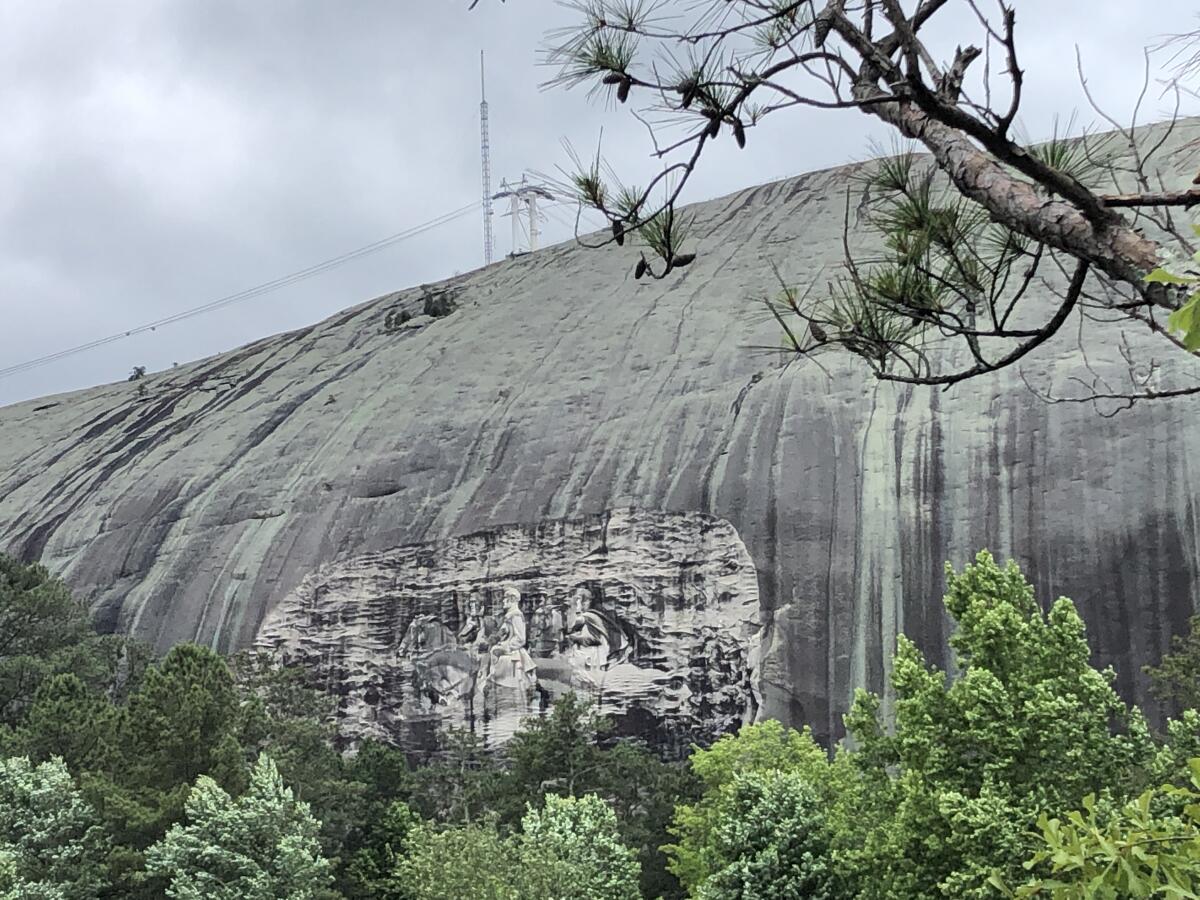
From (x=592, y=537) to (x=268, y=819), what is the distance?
329 inches

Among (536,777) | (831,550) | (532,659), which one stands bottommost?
(536,777)

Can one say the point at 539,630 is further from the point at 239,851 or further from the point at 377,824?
the point at 239,851

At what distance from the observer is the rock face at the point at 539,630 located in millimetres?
19141

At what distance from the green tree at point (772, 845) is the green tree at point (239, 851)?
4.33 metres

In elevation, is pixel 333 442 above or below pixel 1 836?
above

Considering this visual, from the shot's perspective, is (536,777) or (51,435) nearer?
(536,777)

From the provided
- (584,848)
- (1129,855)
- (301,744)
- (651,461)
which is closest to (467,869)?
(584,848)

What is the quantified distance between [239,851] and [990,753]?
7877 millimetres

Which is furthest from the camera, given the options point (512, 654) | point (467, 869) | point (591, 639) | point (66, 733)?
point (512, 654)

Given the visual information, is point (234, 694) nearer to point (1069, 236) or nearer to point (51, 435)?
point (1069, 236)

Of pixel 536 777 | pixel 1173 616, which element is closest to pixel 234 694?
pixel 536 777

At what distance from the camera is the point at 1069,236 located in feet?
7.86

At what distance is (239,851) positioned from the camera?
13.4 m

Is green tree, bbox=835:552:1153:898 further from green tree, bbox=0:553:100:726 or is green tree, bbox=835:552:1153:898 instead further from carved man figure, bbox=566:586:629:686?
green tree, bbox=0:553:100:726
